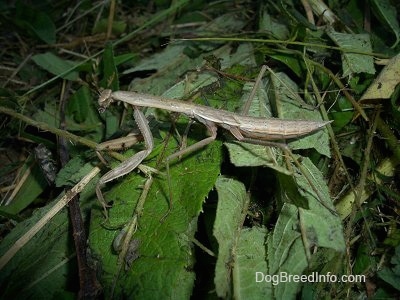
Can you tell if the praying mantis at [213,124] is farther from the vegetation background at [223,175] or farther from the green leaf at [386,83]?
the green leaf at [386,83]

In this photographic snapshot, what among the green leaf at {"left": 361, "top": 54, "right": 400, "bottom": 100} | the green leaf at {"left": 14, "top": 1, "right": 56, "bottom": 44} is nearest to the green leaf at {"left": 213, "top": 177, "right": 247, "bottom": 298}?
the green leaf at {"left": 361, "top": 54, "right": 400, "bottom": 100}

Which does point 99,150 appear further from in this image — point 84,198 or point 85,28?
point 85,28

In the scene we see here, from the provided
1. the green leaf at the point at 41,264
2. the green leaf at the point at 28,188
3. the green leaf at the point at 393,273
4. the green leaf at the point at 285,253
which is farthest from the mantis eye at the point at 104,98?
the green leaf at the point at 393,273

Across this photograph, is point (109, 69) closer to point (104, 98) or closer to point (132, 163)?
point (104, 98)

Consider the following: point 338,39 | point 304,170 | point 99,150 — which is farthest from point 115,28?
point 304,170

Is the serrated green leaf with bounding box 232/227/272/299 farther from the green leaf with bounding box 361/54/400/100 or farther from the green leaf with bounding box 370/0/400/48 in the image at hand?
the green leaf with bounding box 370/0/400/48

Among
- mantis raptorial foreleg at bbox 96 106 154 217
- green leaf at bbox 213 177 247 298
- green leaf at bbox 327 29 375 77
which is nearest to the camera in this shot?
green leaf at bbox 213 177 247 298

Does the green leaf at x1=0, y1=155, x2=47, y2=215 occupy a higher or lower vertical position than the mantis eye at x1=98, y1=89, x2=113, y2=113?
lower

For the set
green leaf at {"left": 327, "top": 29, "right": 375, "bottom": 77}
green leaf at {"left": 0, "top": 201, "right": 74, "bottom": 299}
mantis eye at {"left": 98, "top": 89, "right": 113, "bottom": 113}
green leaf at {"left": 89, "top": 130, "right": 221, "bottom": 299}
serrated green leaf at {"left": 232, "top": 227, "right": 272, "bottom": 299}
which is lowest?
serrated green leaf at {"left": 232, "top": 227, "right": 272, "bottom": 299}
